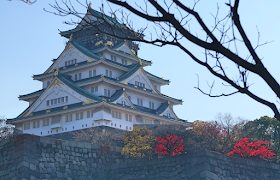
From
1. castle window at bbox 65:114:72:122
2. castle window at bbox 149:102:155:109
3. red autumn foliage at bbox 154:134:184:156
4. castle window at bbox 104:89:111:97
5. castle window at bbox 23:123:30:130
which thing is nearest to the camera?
red autumn foliage at bbox 154:134:184:156

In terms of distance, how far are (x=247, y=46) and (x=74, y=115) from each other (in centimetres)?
3642

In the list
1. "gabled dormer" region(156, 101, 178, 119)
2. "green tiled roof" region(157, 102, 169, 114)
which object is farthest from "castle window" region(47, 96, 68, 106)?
"green tiled roof" region(157, 102, 169, 114)

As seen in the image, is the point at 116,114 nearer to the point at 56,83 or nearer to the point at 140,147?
the point at 56,83

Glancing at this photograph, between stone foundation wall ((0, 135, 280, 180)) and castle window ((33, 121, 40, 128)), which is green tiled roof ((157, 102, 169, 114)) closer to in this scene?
castle window ((33, 121, 40, 128))

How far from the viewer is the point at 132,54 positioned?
50.5 meters

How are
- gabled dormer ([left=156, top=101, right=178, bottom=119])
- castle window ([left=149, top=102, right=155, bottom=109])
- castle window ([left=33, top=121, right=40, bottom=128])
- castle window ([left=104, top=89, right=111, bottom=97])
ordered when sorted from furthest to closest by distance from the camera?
castle window ([left=149, top=102, right=155, bottom=109])
gabled dormer ([left=156, top=101, right=178, bottom=119])
castle window ([left=33, top=121, right=40, bottom=128])
castle window ([left=104, top=89, right=111, bottom=97])

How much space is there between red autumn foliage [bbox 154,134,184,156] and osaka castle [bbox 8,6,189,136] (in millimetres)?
15566

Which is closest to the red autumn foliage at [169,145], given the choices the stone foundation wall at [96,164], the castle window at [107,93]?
the stone foundation wall at [96,164]

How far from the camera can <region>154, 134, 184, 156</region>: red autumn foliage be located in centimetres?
2386

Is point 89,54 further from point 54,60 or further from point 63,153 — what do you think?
point 63,153

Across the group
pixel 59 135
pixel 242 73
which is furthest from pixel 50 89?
pixel 242 73

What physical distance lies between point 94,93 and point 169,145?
806 inches

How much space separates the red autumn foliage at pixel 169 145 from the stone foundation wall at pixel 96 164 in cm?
58

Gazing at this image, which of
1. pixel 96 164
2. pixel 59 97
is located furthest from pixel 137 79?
pixel 96 164
